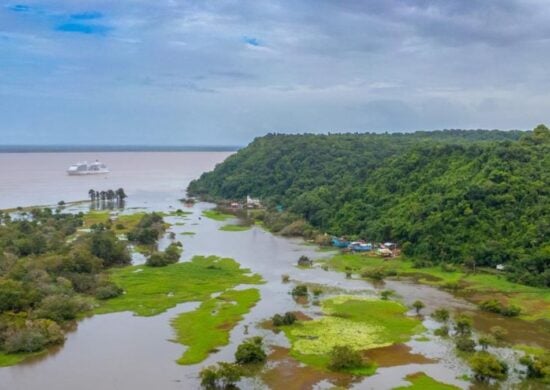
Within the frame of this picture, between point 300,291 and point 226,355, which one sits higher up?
point 300,291

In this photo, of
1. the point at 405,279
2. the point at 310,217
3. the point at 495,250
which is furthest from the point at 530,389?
the point at 310,217

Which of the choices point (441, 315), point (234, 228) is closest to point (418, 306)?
point (441, 315)

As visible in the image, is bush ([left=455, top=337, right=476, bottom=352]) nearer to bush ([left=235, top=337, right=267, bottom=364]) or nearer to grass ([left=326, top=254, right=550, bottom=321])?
grass ([left=326, top=254, right=550, bottom=321])

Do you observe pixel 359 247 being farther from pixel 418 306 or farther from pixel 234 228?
pixel 234 228

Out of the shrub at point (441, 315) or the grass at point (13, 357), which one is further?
the shrub at point (441, 315)

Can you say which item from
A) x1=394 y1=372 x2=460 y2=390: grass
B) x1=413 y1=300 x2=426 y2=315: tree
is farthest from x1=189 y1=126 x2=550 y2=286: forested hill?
x1=394 y1=372 x2=460 y2=390: grass

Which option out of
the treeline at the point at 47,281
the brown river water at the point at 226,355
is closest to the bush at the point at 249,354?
the brown river water at the point at 226,355

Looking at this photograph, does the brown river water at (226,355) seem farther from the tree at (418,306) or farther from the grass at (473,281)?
the grass at (473,281)
